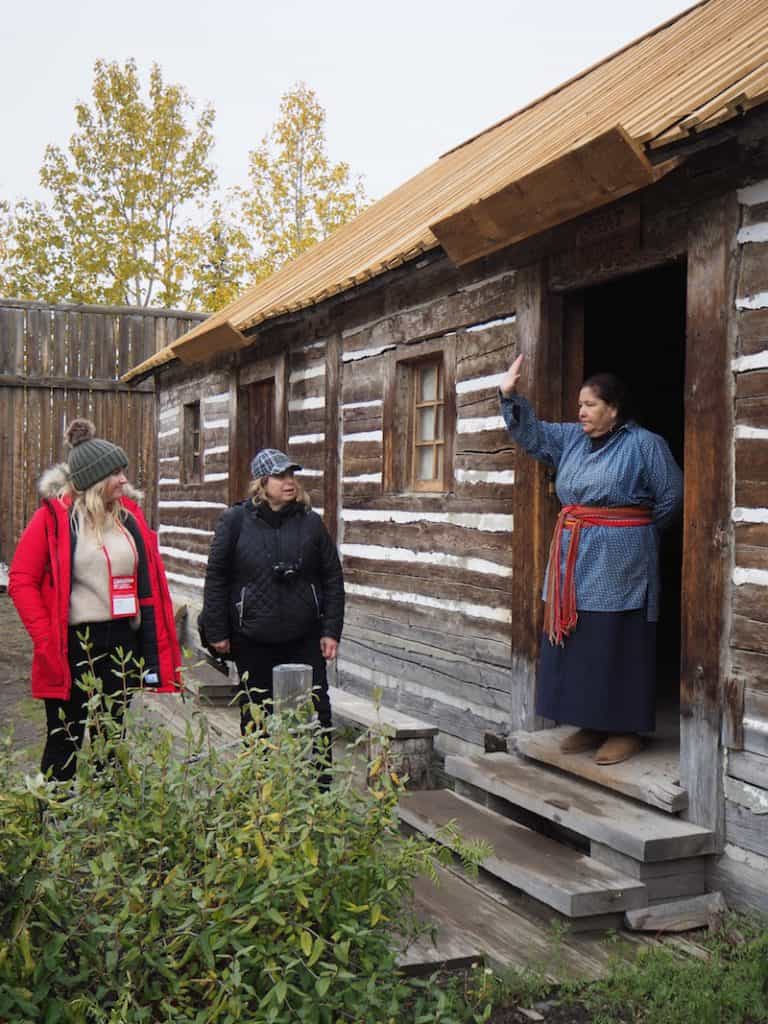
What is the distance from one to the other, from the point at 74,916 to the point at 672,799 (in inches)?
105

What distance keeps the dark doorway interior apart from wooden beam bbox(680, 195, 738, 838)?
2.83m

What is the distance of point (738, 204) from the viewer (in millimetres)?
4566

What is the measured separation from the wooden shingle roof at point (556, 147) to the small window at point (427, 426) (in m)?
0.79

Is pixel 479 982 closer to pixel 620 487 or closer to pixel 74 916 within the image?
pixel 74 916

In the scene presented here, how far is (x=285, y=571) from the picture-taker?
5527 millimetres

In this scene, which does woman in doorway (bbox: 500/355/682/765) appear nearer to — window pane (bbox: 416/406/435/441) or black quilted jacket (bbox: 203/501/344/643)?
black quilted jacket (bbox: 203/501/344/643)

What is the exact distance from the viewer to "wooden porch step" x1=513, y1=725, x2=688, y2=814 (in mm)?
4738

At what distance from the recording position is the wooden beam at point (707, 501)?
458cm

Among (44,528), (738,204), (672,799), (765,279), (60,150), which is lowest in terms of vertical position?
(672,799)

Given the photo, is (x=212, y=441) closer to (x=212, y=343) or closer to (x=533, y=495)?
(x=212, y=343)

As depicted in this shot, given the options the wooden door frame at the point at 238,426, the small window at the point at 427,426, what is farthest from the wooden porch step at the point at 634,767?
the wooden door frame at the point at 238,426

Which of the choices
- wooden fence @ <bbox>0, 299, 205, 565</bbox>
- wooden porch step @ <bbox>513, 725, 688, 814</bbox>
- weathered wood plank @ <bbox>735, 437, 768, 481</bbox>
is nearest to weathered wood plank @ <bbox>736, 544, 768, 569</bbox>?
weathered wood plank @ <bbox>735, 437, 768, 481</bbox>

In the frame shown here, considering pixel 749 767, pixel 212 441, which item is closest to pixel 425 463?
pixel 749 767

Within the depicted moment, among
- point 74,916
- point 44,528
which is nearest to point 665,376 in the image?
point 44,528
